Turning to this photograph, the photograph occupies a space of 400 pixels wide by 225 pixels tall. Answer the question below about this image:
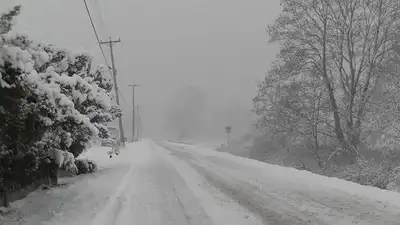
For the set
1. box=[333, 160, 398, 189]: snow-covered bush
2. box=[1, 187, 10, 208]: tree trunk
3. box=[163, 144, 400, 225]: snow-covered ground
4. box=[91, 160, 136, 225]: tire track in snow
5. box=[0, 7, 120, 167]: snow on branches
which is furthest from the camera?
box=[333, 160, 398, 189]: snow-covered bush

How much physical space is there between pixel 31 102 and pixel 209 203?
382 cm

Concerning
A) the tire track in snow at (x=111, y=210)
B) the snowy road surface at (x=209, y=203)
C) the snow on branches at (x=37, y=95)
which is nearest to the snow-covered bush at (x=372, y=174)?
the snowy road surface at (x=209, y=203)

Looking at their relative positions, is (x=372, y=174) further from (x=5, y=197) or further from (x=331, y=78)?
(x=5, y=197)

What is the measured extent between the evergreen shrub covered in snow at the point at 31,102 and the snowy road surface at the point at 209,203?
96cm

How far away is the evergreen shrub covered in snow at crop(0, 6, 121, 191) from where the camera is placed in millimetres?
6203

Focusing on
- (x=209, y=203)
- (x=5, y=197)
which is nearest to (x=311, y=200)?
(x=209, y=203)

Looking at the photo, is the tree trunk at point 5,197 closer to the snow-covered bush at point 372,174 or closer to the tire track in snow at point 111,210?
the tire track in snow at point 111,210

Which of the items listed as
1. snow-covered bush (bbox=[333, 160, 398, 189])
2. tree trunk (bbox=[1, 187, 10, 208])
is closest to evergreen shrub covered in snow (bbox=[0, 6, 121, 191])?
tree trunk (bbox=[1, 187, 10, 208])

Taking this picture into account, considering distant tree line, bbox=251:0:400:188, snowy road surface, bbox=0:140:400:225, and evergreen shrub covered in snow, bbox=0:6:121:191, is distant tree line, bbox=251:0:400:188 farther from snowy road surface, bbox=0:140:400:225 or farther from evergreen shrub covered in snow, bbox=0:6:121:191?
evergreen shrub covered in snow, bbox=0:6:121:191

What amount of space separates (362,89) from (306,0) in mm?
5978

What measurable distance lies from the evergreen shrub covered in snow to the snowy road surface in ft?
3.16

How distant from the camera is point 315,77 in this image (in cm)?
2388

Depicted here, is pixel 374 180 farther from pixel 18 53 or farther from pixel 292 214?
pixel 18 53

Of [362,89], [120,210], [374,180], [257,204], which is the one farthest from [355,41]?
[120,210]
